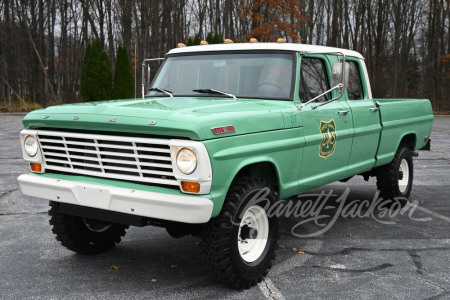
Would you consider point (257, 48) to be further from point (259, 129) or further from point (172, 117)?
point (172, 117)

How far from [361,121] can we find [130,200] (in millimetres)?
3265

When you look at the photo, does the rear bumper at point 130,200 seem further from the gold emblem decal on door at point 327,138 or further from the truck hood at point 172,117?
the gold emblem decal on door at point 327,138

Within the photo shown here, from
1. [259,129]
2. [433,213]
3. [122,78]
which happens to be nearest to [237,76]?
[259,129]

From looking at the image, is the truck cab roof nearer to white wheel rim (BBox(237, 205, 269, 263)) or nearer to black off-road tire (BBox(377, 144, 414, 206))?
white wheel rim (BBox(237, 205, 269, 263))

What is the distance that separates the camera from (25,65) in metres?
40.1

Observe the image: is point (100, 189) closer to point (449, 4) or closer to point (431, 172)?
point (431, 172)

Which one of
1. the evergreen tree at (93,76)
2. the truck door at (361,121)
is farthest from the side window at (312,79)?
the evergreen tree at (93,76)

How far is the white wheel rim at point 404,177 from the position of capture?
746 cm

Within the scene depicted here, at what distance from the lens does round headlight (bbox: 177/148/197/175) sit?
364cm

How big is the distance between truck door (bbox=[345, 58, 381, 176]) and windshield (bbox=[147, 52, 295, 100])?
119cm

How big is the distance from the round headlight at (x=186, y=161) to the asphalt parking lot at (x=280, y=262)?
1.07 meters

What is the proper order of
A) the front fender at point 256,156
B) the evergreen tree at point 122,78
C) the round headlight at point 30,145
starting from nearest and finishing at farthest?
1. the front fender at point 256,156
2. the round headlight at point 30,145
3. the evergreen tree at point 122,78

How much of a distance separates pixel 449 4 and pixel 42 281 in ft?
133

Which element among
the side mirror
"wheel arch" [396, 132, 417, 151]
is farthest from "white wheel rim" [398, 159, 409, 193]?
the side mirror
